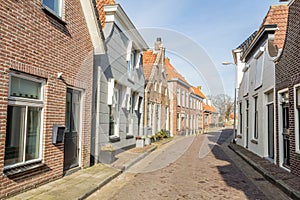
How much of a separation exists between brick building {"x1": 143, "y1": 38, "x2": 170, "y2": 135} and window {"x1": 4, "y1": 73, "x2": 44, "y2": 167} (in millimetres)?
11276

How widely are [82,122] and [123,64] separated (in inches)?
187

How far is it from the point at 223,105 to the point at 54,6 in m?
44.3

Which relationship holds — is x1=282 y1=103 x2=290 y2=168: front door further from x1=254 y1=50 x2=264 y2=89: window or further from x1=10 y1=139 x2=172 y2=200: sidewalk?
x1=10 y1=139 x2=172 y2=200: sidewalk

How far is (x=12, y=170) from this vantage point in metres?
4.89

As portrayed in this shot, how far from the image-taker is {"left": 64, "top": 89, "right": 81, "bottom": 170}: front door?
23.3 feet

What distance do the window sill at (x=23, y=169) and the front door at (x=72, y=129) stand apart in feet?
4.52

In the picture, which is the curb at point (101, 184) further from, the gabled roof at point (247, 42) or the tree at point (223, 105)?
the tree at point (223, 105)

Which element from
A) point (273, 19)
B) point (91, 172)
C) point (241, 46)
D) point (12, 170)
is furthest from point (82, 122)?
point (241, 46)

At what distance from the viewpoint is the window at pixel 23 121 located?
16.3ft

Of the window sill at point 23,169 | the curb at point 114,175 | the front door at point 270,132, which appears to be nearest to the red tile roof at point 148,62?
the curb at point 114,175

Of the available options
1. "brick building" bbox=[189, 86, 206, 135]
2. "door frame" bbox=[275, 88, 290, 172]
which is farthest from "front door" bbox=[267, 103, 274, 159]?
"brick building" bbox=[189, 86, 206, 135]

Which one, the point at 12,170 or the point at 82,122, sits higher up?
the point at 82,122

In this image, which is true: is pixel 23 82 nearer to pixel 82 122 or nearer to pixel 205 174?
pixel 82 122

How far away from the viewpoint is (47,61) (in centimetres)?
588
